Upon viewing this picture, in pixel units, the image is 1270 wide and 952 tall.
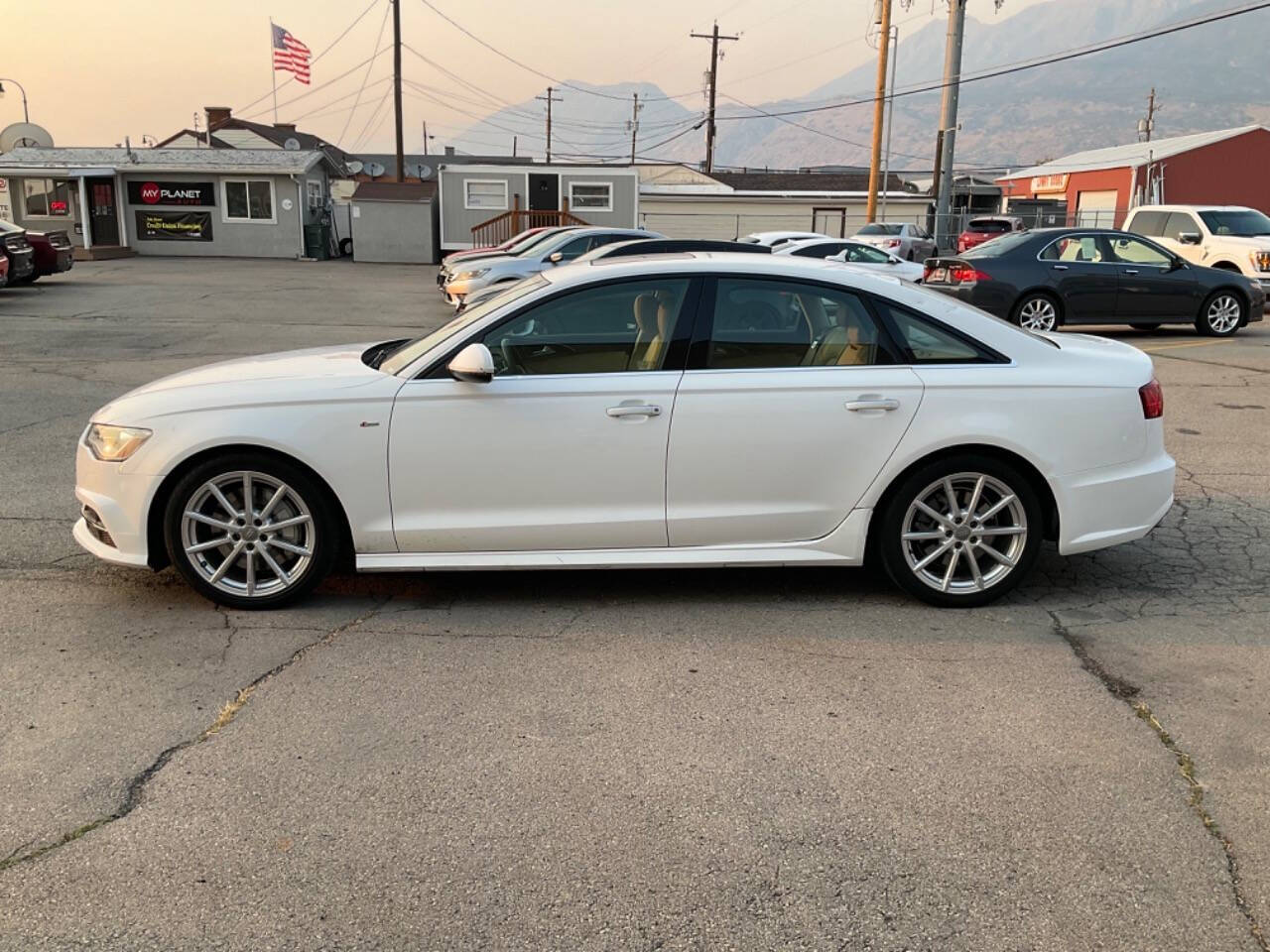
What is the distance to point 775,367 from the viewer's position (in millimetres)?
4664

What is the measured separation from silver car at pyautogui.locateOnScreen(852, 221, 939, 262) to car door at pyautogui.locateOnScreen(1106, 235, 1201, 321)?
1560cm

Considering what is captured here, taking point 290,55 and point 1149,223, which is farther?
point 290,55

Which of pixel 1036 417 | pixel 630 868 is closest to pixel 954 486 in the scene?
pixel 1036 417

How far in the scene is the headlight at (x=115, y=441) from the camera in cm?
454

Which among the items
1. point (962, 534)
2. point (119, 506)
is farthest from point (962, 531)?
point (119, 506)

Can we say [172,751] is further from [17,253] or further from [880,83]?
[880,83]

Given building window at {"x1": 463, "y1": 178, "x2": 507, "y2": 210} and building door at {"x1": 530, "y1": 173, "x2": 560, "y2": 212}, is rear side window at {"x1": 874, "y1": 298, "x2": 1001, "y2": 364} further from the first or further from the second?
building window at {"x1": 463, "y1": 178, "x2": 507, "y2": 210}

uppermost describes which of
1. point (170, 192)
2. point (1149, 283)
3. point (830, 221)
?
point (170, 192)

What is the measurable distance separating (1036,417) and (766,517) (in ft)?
4.22

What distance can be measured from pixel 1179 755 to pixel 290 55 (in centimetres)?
4534

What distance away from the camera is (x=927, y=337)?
4766 mm

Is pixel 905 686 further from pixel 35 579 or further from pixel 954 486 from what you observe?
pixel 35 579

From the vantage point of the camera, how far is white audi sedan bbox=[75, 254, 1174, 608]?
4527 millimetres

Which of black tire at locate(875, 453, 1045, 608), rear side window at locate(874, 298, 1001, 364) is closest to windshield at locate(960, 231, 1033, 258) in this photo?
rear side window at locate(874, 298, 1001, 364)
